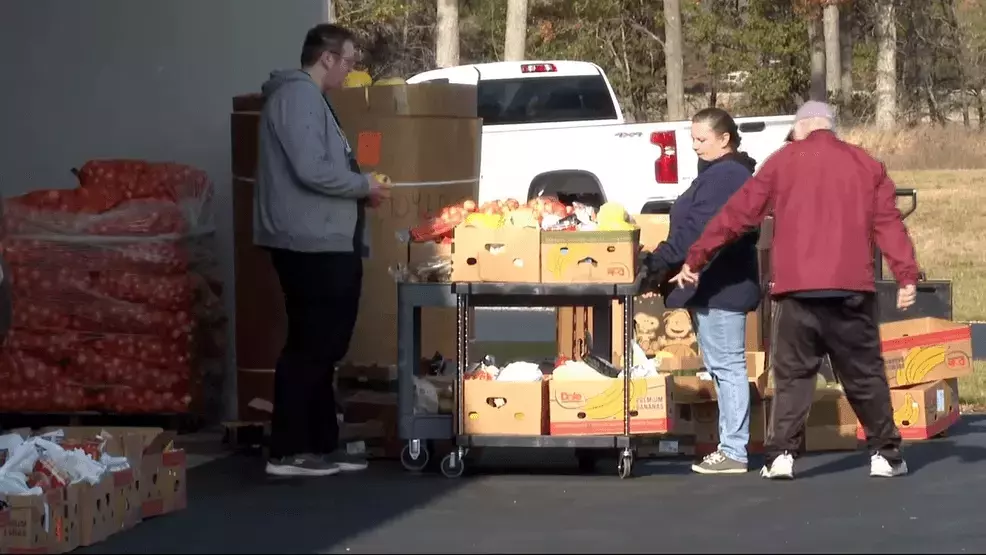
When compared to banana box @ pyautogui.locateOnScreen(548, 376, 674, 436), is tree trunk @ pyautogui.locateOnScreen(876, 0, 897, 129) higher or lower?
higher

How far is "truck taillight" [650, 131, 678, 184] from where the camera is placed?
59.3ft

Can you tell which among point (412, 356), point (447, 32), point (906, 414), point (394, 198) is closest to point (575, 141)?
point (394, 198)

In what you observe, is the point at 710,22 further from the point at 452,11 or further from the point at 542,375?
the point at 542,375

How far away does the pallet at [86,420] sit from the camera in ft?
34.4

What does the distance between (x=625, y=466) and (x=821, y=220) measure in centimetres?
155

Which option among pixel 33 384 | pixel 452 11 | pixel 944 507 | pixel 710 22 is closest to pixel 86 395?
pixel 33 384

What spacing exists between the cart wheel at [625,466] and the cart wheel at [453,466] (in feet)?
2.60

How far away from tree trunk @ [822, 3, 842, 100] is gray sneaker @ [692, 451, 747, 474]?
109 ft

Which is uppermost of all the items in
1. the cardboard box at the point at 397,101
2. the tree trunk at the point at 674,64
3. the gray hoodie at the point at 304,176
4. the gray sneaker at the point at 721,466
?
the tree trunk at the point at 674,64

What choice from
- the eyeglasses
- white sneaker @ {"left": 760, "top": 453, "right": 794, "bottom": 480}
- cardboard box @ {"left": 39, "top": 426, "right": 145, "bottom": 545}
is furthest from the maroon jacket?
cardboard box @ {"left": 39, "top": 426, "right": 145, "bottom": 545}

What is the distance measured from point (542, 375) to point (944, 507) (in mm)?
2118

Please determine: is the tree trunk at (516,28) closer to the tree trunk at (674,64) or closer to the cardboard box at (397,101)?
the tree trunk at (674,64)

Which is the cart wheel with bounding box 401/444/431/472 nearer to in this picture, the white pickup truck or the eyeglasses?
the eyeglasses

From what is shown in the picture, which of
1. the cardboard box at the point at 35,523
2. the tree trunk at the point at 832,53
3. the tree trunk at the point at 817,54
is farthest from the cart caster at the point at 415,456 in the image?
the tree trunk at the point at 832,53
